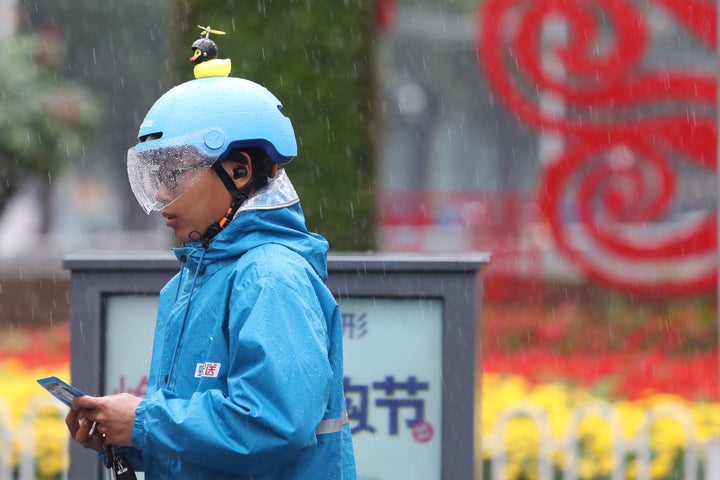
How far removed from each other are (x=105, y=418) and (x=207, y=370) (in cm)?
20

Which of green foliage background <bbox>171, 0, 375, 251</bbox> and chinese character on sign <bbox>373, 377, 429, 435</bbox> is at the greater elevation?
green foliage background <bbox>171, 0, 375, 251</bbox>

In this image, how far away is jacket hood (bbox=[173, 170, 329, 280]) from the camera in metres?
2.29

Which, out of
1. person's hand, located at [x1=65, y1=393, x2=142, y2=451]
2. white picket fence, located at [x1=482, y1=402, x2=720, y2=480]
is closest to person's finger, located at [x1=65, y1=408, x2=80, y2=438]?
person's hand, located at [x1=65, y1=393, x2=142, y2=451]

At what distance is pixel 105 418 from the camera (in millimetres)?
2189

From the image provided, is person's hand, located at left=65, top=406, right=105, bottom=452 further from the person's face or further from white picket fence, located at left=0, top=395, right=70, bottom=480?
white picket fence, located at left=0, top=395, right=70, bottom=480

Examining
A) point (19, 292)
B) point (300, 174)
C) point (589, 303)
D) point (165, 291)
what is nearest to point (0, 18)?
point (19, 292)

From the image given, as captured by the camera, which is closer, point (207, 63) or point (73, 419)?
point (73, 419)

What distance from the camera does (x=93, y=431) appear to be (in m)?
2.25

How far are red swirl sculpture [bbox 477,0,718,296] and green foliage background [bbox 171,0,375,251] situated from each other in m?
3.57

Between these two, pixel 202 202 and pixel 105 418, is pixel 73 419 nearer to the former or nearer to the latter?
pixel 105 418

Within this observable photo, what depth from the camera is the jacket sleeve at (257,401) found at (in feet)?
6.81

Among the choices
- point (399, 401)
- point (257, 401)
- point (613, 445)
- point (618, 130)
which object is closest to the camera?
point (257, 401)

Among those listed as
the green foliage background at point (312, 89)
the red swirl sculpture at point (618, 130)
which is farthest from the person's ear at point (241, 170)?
the red swirl sculpture at point (618, 130)

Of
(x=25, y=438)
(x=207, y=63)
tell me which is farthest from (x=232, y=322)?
(x=25, y=438)
